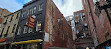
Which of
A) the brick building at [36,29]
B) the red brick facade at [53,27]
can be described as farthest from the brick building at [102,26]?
the brick building at [36,29]

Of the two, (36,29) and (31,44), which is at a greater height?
(36,29)

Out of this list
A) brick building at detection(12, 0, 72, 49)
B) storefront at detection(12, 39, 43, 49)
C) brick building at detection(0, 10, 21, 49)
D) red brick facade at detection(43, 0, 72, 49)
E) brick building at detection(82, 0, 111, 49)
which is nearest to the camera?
brick building at detection(82, 0, 111, 49)

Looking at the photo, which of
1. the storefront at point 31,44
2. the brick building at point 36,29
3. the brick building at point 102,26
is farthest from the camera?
the brick building at point 36,29

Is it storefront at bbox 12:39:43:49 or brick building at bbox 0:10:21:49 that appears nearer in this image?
storefront at bbox 12:39:43:49

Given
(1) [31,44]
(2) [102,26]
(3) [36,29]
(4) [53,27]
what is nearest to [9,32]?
(1) [31,44]

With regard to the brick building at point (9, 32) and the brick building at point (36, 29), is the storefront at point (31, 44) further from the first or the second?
the brick building at point (9, 32)

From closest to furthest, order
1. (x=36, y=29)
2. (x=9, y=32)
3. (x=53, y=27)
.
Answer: (x=36, y=29), (x=53, y=27), (x=9, y=32)

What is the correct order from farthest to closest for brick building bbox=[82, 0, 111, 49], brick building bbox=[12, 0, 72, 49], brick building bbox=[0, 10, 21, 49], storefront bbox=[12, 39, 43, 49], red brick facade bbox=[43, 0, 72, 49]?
brick building bbox=[0, 10, 21, 49], red brick facade bbox=[43, 0, 72, 49], brick building bbox=[12, 0, 72, 49], storefront bbox=[12, 39, 43, 49], brick building bbox=[82, 0, 111, 49]

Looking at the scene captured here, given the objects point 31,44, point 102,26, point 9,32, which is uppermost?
point 102,26

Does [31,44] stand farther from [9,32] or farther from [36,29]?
[9,32]

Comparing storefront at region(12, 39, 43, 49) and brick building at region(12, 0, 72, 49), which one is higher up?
brick building at region(12, 0, 72, 49)

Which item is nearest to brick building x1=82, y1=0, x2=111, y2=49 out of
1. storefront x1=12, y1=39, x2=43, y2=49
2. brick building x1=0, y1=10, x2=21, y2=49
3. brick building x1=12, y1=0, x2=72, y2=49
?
brick building x1=12, y1=0, x2=72, y2=49

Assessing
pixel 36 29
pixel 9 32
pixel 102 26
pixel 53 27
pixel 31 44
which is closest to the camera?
pixel 102 26

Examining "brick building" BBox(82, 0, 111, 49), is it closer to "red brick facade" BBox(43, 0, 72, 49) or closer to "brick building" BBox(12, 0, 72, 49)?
"red brick facade" BBox(43, 0, 72, 49)
